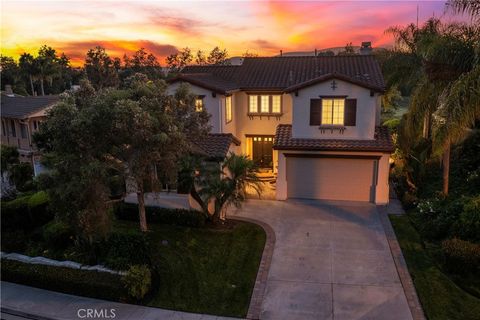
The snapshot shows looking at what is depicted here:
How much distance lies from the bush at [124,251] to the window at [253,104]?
40.9ft

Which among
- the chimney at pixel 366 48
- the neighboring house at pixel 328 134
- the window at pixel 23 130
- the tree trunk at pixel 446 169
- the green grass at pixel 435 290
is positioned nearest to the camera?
the green grass at pixel 435 290

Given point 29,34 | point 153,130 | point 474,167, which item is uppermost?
point 29,34

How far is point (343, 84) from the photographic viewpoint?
1864 centimetres

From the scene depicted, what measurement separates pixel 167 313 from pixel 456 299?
8.24 meters

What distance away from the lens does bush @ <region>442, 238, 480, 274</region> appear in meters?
11.6

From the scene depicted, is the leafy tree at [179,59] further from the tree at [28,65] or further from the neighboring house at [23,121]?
the neighboring house at [23,121]

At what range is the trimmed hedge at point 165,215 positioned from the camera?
16.1m

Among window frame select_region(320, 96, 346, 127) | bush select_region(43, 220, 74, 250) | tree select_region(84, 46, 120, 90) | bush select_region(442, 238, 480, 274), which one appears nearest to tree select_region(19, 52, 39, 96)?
tree select_region(84, 46, 120, 90)

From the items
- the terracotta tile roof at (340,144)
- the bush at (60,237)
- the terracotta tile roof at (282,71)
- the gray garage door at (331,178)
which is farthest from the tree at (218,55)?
the bush at (60,237)

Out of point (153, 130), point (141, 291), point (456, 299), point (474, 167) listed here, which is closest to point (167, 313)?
point (141, 291)

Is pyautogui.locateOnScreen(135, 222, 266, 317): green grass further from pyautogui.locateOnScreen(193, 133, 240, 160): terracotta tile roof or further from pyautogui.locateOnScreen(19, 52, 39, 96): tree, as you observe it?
pyautogui.locateOnScreen(19, 52, 39, 96): tree

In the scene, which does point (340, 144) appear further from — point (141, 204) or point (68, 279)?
point (68, 279)

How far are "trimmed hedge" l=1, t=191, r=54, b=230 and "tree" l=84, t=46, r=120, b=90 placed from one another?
144 feet

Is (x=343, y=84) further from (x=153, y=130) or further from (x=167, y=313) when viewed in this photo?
(x=167, y=313)
